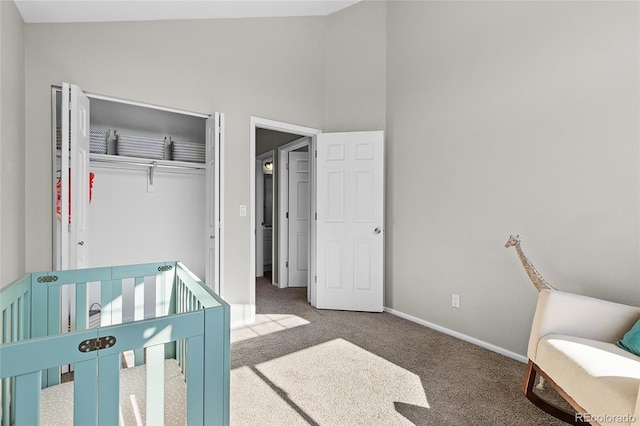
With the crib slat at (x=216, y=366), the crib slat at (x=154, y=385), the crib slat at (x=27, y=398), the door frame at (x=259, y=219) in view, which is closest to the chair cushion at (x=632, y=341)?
the crib slat at (x=216, y=366)

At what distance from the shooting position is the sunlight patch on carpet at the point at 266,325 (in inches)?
118

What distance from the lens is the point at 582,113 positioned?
220 cm

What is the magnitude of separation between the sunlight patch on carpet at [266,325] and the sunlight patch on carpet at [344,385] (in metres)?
0.56

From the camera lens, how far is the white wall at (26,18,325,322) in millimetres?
2312

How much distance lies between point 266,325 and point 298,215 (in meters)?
1.98

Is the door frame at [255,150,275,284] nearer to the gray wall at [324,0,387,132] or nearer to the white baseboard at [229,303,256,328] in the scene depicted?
the gray wall at [324,0,387,132]

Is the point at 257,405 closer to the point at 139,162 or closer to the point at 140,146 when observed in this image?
the point at 139,162

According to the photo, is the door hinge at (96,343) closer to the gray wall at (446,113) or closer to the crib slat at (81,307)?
the crib slat at (81,307)

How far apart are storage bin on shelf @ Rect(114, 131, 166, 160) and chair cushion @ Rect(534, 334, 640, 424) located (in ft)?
12.2

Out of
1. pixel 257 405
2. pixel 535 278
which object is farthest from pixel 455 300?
pixel 257 405

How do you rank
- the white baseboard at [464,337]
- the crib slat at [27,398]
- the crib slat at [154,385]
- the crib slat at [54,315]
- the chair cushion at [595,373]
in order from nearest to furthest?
the crib slat at [27,398] → the crib slat at [154,385] → the chair cushion at [595,373] → the crib slat at [54,315] → the white baseboard at [464,337]

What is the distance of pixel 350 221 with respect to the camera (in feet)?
12.2

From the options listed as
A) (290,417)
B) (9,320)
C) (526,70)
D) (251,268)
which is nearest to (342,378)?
(290,417)

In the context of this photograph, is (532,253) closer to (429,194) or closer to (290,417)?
(429,194)
